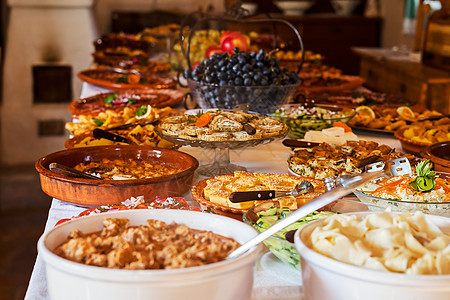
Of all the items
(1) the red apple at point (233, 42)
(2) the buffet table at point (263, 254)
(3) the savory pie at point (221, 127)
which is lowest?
(2) the buffet table at point (263, 254)

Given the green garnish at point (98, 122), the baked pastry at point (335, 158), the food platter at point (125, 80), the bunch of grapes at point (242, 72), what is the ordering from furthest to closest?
the food platter at point (125, 80)
the bunch of grapes at point (242, 72)
the green garnish at point (98, 122)
the baked pastry at point (335, 158)

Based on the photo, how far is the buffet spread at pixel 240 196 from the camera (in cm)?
74

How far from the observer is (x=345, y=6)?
21.9ft

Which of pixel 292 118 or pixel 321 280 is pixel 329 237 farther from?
pixel 292 118

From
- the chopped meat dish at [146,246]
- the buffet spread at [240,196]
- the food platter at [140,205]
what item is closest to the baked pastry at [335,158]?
the buffet spread at [240,196]

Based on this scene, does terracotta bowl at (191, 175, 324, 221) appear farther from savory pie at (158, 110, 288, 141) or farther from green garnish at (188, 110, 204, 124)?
green garnish at (188, 110, 204, 124)

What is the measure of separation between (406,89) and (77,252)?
3996 mm

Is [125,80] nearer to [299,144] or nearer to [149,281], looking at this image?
[299,144]

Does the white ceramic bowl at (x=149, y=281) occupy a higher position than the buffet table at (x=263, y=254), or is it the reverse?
the white ceramic bowl at (x=149, y=281)

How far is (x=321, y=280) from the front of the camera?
761 millimetres

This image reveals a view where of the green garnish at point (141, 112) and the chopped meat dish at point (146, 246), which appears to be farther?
the green garnish at point (141, 112)

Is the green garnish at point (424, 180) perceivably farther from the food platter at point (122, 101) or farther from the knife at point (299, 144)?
the food platter at point (122, 101)

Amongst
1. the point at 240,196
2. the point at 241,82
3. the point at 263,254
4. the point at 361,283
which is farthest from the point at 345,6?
the point at 361,283

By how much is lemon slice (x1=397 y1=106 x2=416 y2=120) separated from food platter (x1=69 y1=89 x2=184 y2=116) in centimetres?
86
